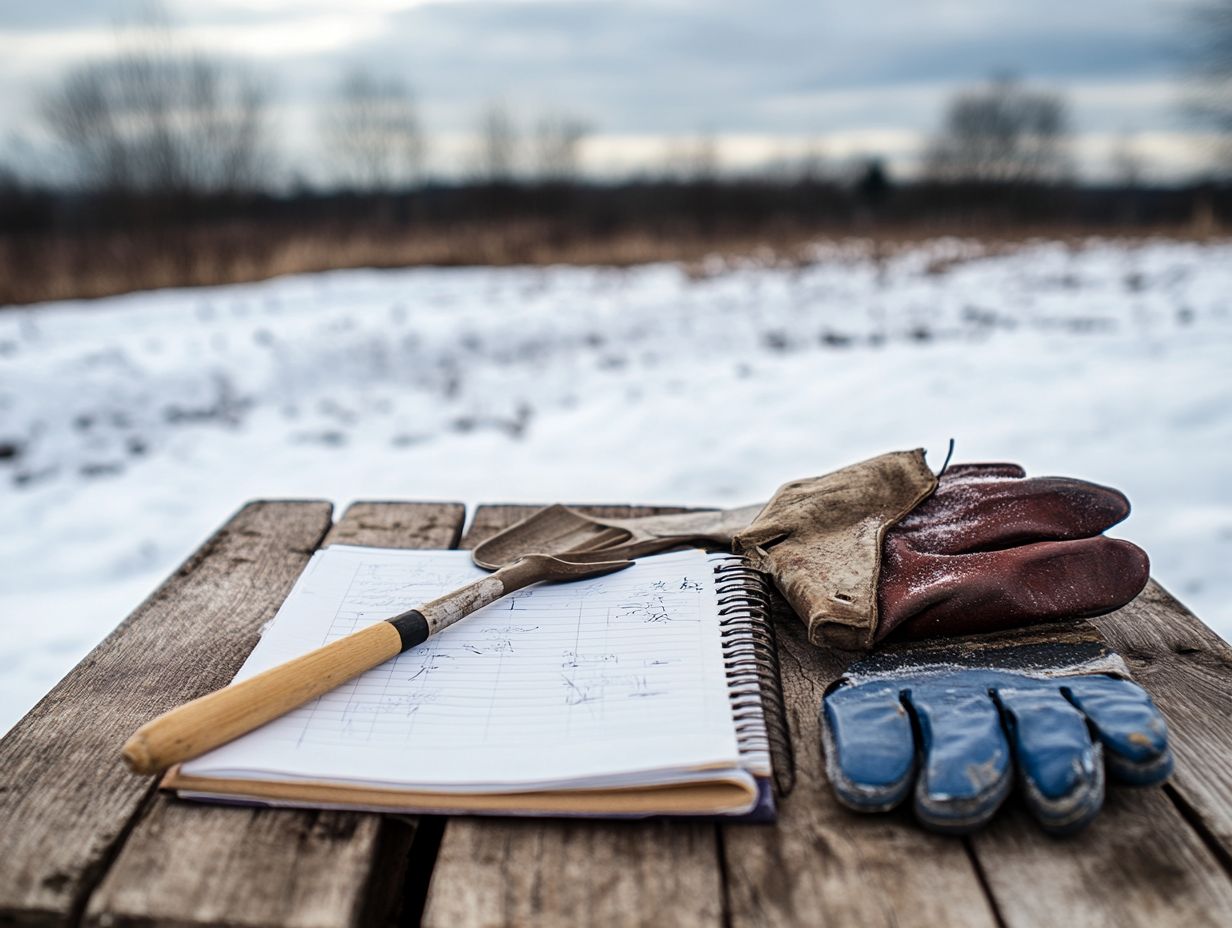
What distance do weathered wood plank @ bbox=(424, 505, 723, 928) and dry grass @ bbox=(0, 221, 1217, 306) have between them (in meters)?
8.69

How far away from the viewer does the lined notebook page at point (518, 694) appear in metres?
0.87

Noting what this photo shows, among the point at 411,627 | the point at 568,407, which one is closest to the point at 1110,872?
the point at 411,627

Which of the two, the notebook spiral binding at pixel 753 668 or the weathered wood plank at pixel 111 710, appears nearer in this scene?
the weathered wood plank at pixel 111 710

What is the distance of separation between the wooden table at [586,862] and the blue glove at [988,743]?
1.5 inches

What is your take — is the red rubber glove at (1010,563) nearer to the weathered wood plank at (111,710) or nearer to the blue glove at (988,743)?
the blue glove at (988,743)

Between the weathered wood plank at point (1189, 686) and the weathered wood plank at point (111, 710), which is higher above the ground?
the weathered wood plank at point (1189, 686)

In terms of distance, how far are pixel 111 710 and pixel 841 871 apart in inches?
34.9

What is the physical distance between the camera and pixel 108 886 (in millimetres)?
782

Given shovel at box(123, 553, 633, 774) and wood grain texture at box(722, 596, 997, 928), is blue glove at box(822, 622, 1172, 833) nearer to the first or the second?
wood grain texture at box(722, 596, 997, 928)

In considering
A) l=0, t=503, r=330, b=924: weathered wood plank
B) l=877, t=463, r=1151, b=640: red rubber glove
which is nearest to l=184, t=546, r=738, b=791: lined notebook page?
l=0, t=503, r=330, b=924: weathered wood plank

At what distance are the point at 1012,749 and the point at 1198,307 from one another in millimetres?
5818

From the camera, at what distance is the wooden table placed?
76cm

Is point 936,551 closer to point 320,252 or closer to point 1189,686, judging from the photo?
point 1189,686

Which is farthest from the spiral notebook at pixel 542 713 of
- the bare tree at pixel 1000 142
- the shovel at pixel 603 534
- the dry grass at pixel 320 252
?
the bare tree at pixel 1000 142
